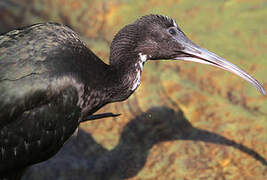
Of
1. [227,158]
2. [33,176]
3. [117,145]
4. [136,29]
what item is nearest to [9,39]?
[136,29]

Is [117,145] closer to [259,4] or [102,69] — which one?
[102,69]

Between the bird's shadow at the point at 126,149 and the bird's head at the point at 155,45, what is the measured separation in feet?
4.52

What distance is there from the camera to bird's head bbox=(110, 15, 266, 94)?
421cm

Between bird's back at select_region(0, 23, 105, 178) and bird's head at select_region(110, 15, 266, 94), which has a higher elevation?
bird's head at select_region(110, 15, 266, 94)

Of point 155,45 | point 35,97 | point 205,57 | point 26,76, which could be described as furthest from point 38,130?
point 205,57

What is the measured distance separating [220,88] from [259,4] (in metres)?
2.02

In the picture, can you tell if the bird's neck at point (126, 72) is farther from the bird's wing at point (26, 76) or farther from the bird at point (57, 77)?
the bird's wing at point (26, 76)

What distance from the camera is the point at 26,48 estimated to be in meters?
3.97

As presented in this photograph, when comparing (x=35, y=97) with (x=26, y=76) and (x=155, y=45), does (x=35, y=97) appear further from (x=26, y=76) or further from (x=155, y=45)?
(x=155, y=45)

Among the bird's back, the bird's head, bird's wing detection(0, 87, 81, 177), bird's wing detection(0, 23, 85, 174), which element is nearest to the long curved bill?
the bird's head

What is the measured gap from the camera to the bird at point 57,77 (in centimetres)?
379

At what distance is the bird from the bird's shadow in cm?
84

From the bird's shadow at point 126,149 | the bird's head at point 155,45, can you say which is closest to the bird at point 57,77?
the bird's head at point 155,45

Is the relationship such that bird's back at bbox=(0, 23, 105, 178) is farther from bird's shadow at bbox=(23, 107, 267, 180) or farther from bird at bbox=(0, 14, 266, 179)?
bird's shadow at bbox=(23, 107, 267, 180)
